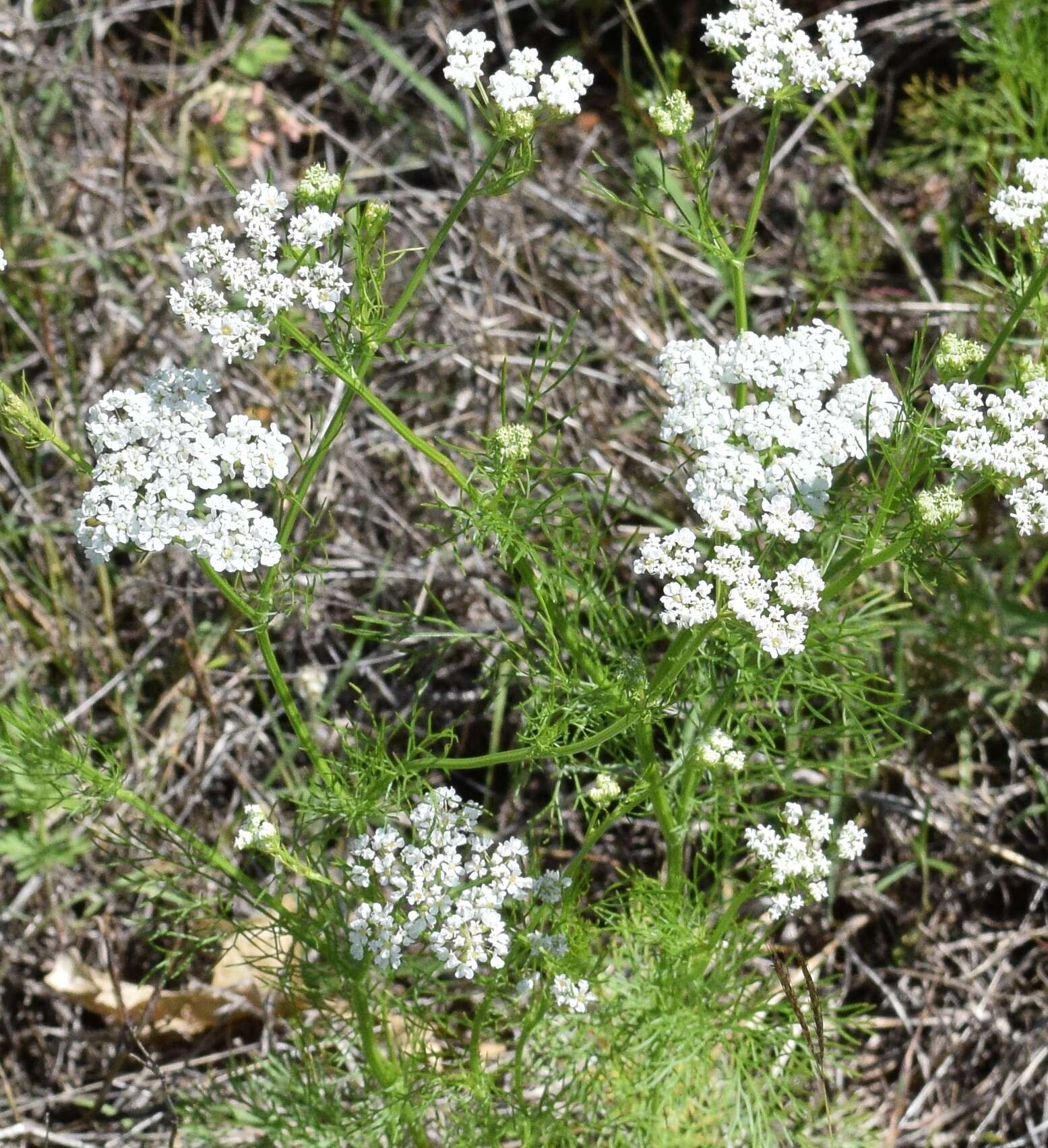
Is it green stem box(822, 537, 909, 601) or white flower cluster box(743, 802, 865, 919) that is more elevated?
green stem box(822, 537, 909, 601)

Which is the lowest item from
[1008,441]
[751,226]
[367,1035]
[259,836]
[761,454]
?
[367,1035]

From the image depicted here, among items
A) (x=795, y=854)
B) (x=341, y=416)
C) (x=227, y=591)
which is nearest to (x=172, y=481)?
(x=227, y=591)

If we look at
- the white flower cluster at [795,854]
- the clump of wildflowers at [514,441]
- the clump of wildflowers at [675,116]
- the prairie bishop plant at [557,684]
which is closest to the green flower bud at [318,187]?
the prairie bishop plant at [557,684]

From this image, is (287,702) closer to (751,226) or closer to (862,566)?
(862,566)

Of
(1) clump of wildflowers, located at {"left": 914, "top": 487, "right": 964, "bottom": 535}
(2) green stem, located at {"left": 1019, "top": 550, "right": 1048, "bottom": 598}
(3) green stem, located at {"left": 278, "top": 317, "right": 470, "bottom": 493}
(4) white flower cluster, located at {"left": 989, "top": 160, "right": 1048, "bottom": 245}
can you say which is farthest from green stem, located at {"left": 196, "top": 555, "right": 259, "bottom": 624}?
(2) green stem, located at {"left": 1019, "top": 550, "right": 1048, "bottom": 598}

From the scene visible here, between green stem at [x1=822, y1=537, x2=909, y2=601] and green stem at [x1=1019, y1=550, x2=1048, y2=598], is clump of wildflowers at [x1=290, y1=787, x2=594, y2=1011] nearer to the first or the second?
green stem at [x1=822, y1=537, x2=909, y2=601]

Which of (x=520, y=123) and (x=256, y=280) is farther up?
(x=520, y=123)

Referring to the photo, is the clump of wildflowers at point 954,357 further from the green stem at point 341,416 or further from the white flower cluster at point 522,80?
the green stem at point 341,416
